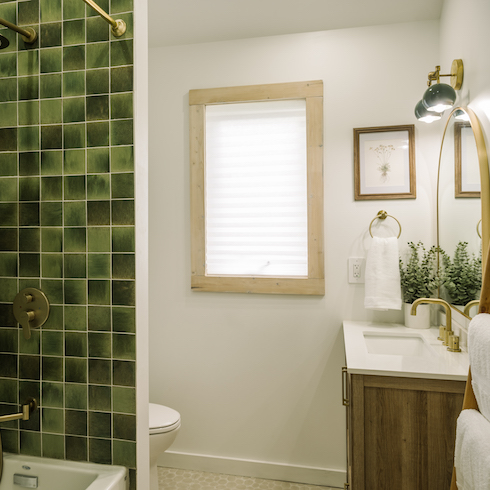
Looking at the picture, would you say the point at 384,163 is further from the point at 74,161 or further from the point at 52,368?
the point at 52,368

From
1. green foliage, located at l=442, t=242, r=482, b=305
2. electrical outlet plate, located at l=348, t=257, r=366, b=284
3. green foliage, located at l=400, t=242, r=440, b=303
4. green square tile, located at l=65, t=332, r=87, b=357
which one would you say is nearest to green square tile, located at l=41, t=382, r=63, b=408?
green square tile, located at l=65, t=332, r=87, b=357

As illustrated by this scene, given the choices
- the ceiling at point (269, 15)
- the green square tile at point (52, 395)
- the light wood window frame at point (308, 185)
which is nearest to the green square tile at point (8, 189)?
the green square tile at point (52, 395)

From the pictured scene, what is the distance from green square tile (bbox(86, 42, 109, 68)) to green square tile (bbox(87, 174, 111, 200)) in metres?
0.31

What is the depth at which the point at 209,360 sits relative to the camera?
95.2 inches

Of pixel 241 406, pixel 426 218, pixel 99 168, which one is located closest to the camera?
pixel 99 168

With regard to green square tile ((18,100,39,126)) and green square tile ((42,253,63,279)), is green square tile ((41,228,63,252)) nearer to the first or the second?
green square tile ((42,253,63,279))

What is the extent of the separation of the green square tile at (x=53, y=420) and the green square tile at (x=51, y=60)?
0.98m

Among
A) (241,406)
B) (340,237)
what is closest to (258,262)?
(340,237)

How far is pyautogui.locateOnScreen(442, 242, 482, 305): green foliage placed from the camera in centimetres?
149

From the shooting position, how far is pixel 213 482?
7.44ft

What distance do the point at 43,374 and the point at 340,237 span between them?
1633 mm

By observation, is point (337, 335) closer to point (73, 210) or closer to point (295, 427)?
point (295, 427)

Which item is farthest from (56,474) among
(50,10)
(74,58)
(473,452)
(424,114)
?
(424,114)

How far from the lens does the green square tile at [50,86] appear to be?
3.78 feet
